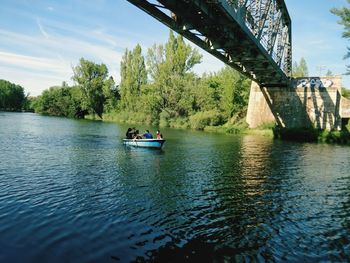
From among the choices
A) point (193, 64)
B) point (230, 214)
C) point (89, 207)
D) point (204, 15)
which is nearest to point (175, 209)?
point (230, 214)

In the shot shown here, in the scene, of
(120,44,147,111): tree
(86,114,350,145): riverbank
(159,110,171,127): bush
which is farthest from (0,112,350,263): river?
(120,44,147,111): tree

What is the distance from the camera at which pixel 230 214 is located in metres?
11.4

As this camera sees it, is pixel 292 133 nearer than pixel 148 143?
No

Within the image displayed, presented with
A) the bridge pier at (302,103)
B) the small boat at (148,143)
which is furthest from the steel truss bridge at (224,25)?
the bridge pier at (302,103)

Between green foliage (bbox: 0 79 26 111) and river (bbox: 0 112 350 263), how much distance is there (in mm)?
133408

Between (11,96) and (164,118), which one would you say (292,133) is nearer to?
(164,118)

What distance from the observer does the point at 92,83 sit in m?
93.7

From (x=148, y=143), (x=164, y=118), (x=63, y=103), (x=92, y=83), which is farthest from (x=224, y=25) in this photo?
(x=63, y=103)

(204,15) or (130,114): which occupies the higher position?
(204,15)

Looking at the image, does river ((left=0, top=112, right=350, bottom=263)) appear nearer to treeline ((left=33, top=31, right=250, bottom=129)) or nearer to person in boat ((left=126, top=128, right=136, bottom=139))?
person in boat ((left=126, top=128, right=136, bottom=139))

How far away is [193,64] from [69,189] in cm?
5997

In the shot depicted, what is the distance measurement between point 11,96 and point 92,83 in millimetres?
65629

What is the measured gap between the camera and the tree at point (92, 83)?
93.3m

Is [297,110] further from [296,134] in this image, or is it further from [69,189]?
[69,189]
